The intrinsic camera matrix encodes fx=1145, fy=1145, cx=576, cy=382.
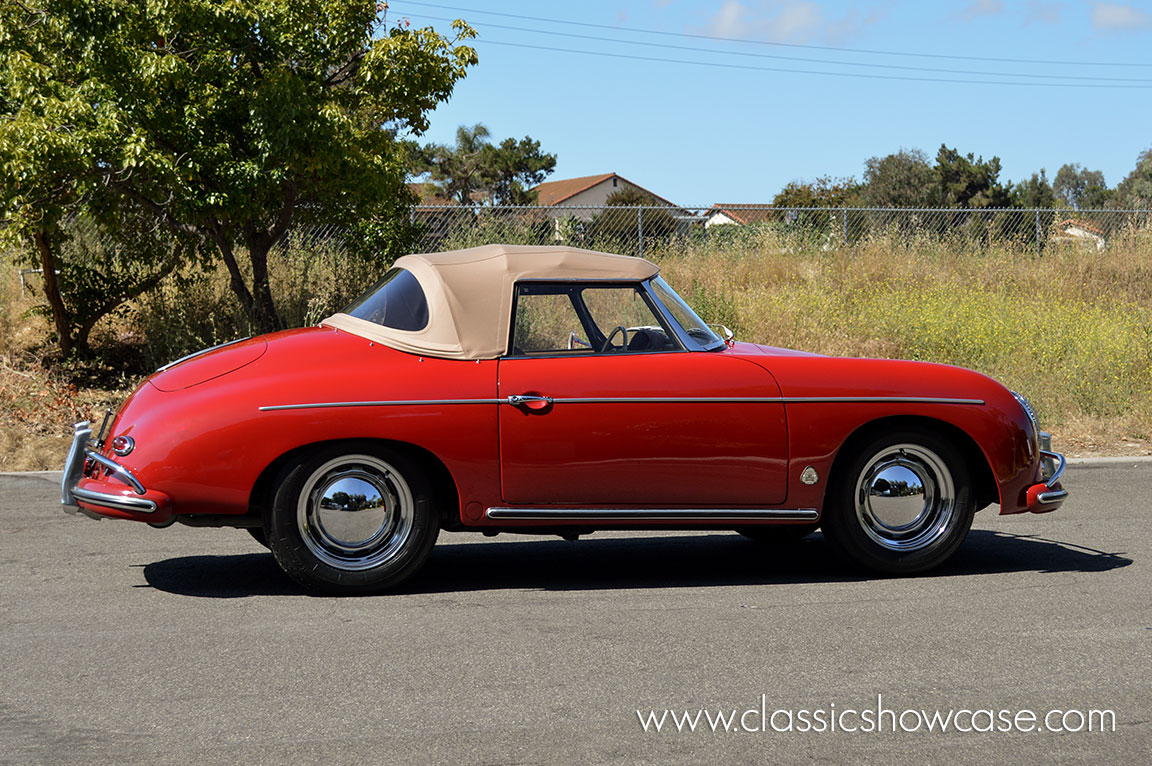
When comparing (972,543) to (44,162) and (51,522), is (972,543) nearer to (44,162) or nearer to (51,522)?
(51,522)

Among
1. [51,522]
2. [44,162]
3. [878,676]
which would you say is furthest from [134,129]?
[878,676]

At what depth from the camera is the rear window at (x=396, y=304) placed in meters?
5.75

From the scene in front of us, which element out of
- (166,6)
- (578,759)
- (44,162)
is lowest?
(578,759)

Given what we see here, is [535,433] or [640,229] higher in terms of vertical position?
[640,229]

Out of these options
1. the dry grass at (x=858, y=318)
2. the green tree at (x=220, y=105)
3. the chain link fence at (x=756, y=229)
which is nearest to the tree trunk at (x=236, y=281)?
the green tree at (x=220, y=105)

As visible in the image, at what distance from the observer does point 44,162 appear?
1101cm

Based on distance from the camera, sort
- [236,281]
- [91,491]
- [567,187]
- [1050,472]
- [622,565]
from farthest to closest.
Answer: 1. [567,187]
2. [236,281]
3. [622,565]
4. [1050,472]
5. [91,491]

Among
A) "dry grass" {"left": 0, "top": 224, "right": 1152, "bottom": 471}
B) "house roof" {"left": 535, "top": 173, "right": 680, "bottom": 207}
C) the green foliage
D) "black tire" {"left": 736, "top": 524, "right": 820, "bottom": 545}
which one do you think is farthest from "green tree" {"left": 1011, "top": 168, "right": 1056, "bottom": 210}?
"black tire" {"left": 736, "top": 524, "right": 820, "bottom": 545}

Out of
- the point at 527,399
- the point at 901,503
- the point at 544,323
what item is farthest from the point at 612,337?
the point at 901,503

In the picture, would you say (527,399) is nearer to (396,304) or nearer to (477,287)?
(477,287)

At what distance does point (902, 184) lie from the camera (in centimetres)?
5894

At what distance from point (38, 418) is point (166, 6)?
14.2ft

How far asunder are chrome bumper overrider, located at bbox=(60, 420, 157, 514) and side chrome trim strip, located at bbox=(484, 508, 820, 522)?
5.19 ft

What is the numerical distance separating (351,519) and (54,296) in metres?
9.41
